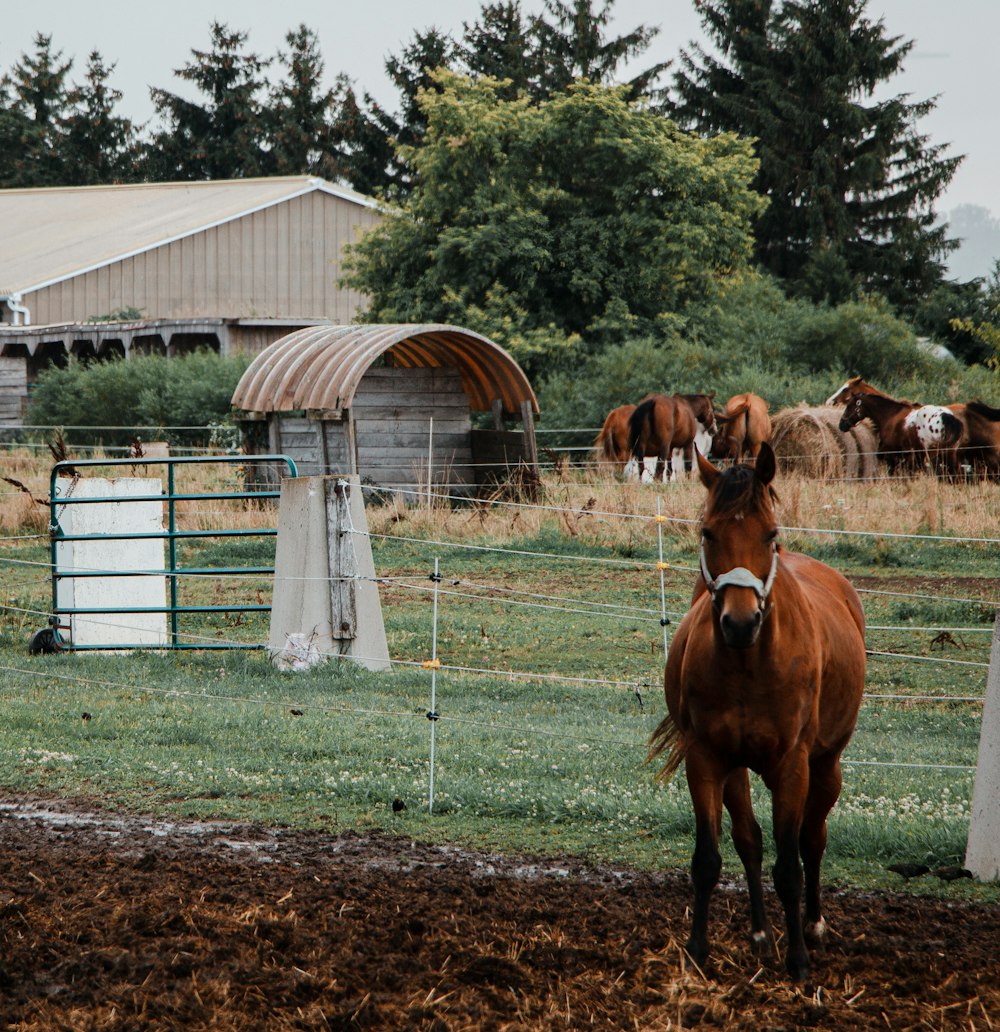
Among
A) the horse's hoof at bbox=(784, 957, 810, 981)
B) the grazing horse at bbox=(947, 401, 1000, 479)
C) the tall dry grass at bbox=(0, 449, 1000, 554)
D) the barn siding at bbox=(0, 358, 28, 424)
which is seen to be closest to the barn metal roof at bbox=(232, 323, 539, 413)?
the tall dry grass at bbox=(0, 449, 1000, 554)

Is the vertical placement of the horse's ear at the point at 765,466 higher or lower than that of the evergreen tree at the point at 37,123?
lower

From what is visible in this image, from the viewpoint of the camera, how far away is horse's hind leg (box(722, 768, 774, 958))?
184 inches

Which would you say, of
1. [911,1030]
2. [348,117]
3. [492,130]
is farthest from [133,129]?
[911,1030]

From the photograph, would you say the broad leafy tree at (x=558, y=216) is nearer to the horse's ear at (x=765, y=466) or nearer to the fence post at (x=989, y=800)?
the fence post at (x=989, y=800)

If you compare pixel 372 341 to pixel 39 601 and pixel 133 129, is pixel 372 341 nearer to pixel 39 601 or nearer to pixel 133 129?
pixel 39 601

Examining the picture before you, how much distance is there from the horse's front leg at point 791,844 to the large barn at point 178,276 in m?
32.0

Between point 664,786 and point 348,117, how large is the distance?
51086mm

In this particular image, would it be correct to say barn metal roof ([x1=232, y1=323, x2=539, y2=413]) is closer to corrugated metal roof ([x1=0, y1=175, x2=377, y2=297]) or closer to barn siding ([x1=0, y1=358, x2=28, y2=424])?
corrugated metal roof ([x1=0, y1=175, x2=377, y2=297])

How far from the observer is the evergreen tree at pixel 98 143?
6147cm

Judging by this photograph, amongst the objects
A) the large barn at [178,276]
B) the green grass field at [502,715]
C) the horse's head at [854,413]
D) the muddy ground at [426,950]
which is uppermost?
the large barn at [178,276]

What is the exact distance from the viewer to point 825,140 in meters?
43.8

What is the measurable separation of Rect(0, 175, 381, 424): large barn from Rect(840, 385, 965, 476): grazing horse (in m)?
18.0

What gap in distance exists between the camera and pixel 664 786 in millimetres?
7090

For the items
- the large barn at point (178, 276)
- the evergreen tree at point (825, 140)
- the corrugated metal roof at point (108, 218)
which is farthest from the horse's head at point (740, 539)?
the evergreen tree at point (825, 140)
